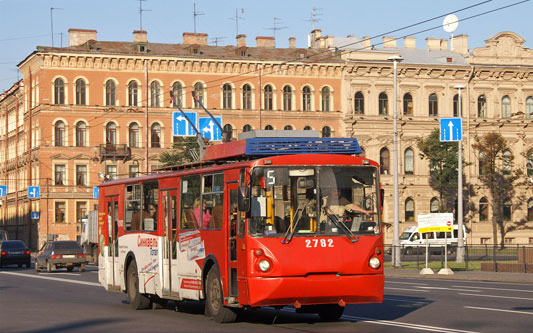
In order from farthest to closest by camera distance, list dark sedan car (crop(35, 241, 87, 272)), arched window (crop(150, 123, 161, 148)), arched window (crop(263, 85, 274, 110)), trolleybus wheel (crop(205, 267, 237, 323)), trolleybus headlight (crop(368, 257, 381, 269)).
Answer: arched window (crop(263, 85, 274, 110)) → arched window (crop(150, 123, 161, 148)) → dark sedan car (crop(35, 241, 87, 272)) → trolleybus wheel (crop(205, 267, 237, 323)) → trolleybus headlight (crop(368, 257, 381, 269))

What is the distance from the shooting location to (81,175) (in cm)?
7975

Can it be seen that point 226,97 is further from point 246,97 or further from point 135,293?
point 135,293

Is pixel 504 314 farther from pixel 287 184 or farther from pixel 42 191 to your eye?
pixel 42 191

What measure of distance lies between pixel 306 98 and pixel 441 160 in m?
12.2

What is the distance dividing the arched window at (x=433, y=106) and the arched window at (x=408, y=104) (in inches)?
65.4

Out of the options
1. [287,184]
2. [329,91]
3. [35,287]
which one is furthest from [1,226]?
[287,184]

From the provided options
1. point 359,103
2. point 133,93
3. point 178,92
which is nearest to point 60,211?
point 133,93

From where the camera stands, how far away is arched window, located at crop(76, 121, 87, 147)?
79144 millimetres

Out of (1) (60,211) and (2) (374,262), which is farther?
(1) (60,211)

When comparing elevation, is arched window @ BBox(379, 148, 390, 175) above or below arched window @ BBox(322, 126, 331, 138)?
below

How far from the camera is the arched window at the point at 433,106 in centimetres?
8506

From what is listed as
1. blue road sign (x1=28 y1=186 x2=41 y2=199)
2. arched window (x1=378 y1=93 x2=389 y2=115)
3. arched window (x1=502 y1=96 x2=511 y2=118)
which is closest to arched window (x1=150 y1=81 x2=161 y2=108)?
blue road sign (x1=28 y1=186 x2=41 y2=199)

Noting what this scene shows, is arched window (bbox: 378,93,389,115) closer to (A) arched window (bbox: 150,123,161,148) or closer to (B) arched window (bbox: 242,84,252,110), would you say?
(B) arched window (bbox: 242,84,252,110)

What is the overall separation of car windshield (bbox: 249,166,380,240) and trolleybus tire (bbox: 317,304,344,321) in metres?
1.69
